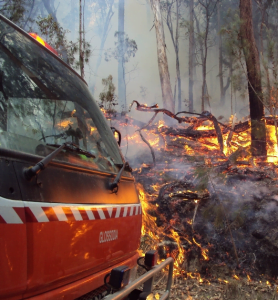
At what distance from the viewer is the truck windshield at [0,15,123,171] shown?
185 centimetres

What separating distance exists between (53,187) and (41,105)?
2.32 ft

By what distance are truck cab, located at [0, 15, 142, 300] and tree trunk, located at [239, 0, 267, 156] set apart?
24.9ft

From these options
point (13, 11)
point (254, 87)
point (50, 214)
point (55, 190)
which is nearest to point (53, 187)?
point (55, 190)

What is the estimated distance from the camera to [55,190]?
1753 millimetres

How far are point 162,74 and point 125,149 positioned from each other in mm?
7028

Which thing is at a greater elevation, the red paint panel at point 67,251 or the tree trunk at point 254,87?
the tree trunk at point 254,87

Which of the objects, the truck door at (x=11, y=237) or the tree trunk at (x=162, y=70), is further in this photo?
the tree trunk at (x=162, y=70)

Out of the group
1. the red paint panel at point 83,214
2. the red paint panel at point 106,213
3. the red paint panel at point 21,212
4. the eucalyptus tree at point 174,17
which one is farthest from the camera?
the eucalyptus tree at point 174,17

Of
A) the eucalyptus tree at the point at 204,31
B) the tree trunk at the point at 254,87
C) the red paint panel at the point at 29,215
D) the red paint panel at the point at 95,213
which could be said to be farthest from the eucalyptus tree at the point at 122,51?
the red paint panel at the point at 29,215

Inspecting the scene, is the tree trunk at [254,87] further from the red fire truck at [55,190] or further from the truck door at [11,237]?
the truck door at [11,237]

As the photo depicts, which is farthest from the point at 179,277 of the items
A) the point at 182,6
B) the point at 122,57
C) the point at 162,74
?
the point at 182,6

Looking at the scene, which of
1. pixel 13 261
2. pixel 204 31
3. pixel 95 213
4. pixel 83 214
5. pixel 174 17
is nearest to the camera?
pixel 13 261

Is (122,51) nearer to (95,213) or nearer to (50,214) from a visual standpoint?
(95,213)

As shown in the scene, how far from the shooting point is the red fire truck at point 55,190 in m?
1.49
